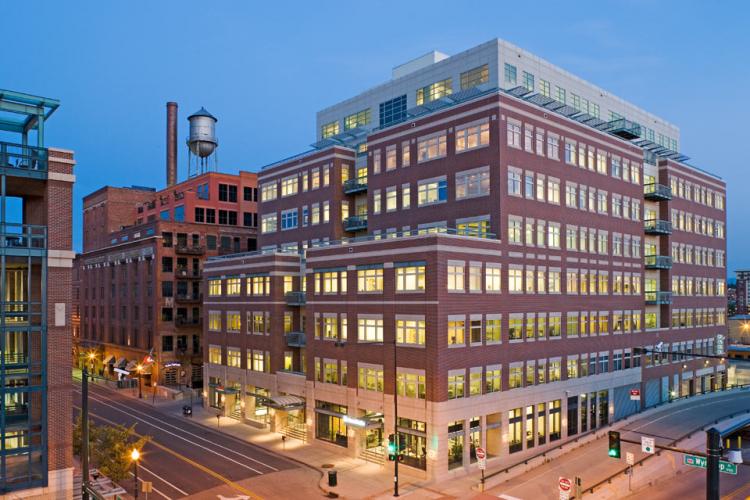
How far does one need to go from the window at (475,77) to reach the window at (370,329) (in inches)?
980

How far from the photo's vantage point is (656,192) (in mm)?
62719

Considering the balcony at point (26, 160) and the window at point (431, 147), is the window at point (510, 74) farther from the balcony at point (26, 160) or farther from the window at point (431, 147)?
the balcony at point (26, 160)

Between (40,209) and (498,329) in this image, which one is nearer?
(40,209)

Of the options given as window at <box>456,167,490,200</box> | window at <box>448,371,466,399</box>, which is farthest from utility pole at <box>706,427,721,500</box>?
window at <box>456,167,490,200</box>

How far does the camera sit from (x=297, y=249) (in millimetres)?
65438

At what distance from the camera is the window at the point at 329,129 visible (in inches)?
2854

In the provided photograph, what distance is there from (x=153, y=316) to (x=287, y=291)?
105 feet

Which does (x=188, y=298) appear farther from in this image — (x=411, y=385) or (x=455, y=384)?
(x=455, y=384)

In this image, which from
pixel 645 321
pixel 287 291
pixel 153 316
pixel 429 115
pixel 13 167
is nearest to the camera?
pixel 13 167

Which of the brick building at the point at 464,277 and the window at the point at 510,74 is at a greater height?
the window at the point at 510,74

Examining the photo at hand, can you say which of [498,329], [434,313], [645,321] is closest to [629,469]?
[498,329]

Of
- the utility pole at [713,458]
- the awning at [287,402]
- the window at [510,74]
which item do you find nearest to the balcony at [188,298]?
the awning at [287,402]

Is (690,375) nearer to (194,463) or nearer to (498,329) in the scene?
(498,329)

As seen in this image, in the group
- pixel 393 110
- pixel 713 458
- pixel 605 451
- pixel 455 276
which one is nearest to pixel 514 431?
→ pixel 605 451
